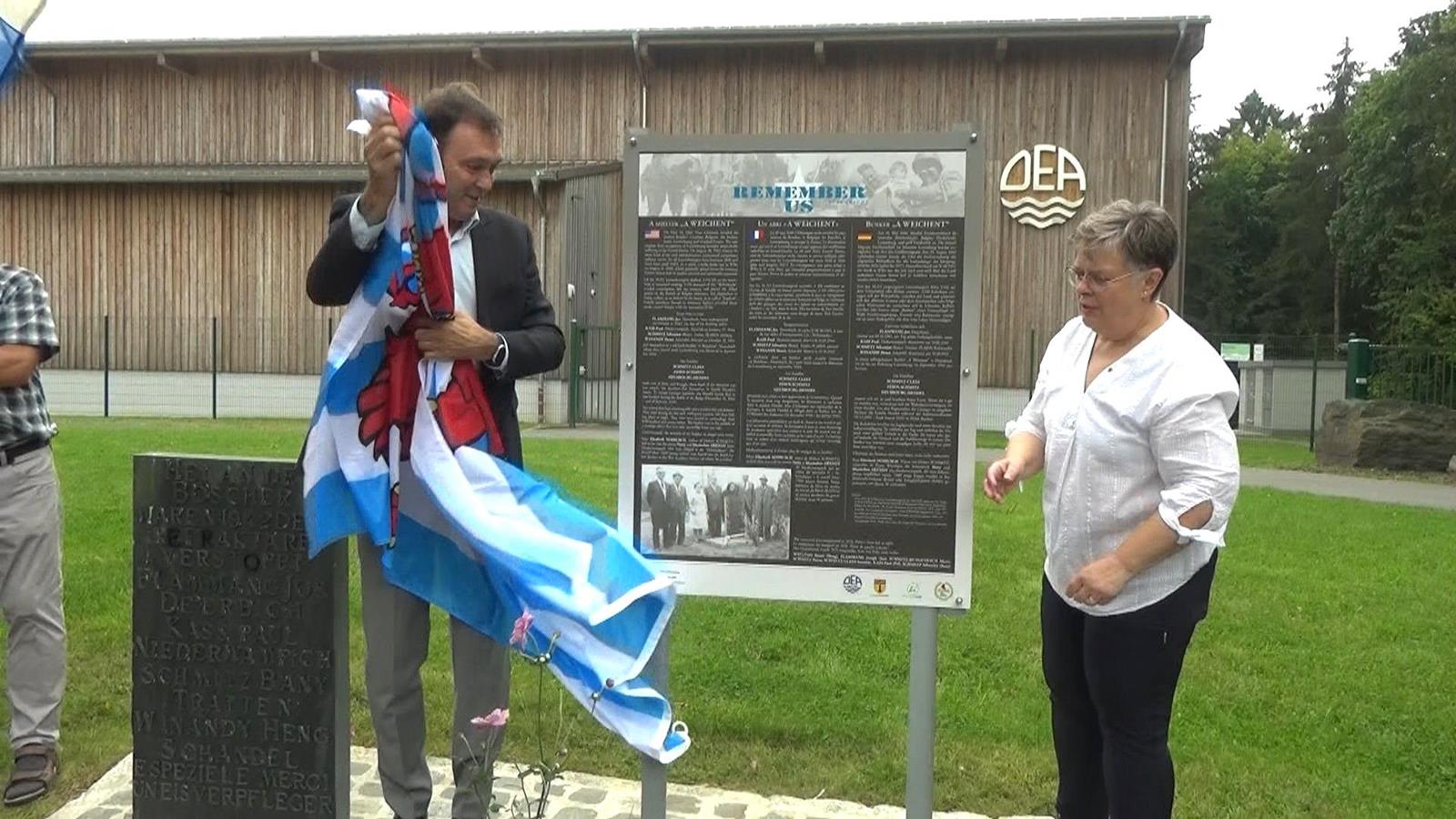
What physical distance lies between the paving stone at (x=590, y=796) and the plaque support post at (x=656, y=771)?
0.87 meters

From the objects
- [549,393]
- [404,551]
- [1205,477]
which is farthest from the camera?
[549,393]

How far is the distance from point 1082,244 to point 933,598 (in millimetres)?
1060

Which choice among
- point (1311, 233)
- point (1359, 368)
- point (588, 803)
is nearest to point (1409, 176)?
point (1359, 368)

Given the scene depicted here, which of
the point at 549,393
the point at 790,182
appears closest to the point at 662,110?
the point at 549,393

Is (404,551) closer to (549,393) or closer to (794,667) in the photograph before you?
(794,667)

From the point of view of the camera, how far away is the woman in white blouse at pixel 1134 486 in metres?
2.97

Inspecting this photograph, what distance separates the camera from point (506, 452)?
348 cm

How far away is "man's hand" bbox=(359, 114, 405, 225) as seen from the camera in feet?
9.21

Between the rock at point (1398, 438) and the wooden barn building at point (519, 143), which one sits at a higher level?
the wooden barn building at point (519, 143)

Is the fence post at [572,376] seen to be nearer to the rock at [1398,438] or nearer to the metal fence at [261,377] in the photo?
the metal fence at [261,377]

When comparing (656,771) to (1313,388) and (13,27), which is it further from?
(1313,388)

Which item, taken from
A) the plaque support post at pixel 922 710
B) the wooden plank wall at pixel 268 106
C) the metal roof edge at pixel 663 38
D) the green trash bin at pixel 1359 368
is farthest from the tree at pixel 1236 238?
the plaque support post at pixel 922 710

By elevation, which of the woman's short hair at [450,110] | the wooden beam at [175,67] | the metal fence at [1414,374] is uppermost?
the wooden beam at [175,67]

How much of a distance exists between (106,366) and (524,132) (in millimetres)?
8770
